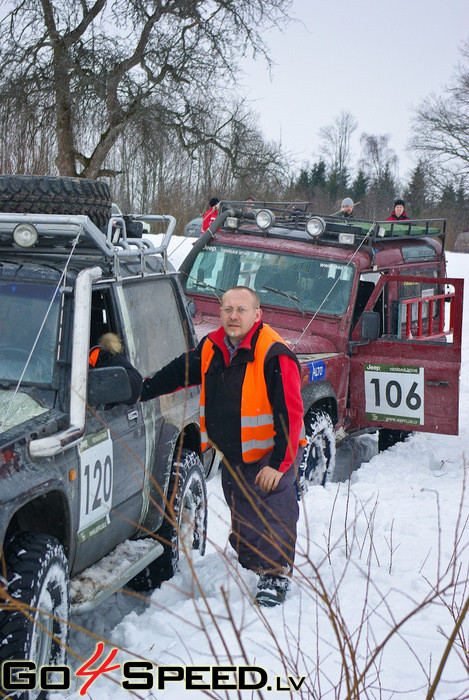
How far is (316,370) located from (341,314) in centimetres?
86

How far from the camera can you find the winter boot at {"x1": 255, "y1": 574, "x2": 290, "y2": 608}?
384cm

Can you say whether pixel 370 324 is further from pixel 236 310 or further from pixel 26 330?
pixel 26 330

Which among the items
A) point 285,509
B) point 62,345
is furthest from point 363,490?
point 62,345

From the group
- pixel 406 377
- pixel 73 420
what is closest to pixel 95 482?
pixel 73 420

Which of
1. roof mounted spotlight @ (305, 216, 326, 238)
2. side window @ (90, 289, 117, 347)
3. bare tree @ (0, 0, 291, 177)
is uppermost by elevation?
bare tree @ (0, 0, 291, 177)

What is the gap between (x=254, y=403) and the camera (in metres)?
3.93

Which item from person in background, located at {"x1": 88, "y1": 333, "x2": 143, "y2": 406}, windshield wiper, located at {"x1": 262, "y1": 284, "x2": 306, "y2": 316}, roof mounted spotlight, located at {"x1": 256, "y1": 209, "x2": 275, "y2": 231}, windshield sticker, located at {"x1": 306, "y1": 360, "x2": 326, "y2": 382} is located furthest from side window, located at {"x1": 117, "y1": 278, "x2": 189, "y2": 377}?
roof mounted spotlight, located at {"x1": 256, "y1": 209, "x2": 275, "y2": 231}

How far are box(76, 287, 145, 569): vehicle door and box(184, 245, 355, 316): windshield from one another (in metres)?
3.25

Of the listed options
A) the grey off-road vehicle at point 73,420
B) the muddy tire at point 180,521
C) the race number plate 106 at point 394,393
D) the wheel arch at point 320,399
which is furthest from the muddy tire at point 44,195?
the race number plate 106 at point 394,393

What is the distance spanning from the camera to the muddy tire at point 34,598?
281 cm

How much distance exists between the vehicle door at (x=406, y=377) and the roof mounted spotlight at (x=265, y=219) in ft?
4.33

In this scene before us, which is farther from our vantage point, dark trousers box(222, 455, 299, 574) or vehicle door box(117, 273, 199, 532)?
vehicle door box(117, 273, 199, 532)

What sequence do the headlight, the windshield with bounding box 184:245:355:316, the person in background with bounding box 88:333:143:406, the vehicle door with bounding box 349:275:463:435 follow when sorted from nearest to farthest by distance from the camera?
the person in background with bounding box 88:333:143:406, the vehicle door with bounding box 349:275:463:435, the windshield with bounding box 184:245:355:316, the headlight

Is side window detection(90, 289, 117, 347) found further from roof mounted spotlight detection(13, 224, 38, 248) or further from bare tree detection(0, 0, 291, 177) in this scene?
bare tree detection(0, 0, 291, 177)
